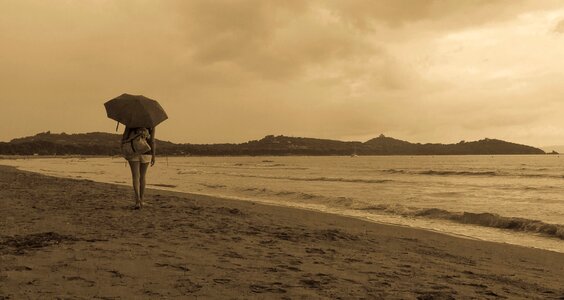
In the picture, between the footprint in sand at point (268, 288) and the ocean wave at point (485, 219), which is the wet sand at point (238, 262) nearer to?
the footprint in sand at point (268, 288)

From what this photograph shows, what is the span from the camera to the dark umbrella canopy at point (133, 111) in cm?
904

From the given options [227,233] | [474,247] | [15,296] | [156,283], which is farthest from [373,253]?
[15,296]

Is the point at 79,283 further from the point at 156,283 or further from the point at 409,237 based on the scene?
the point at 409,237

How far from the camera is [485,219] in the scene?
12.9 m

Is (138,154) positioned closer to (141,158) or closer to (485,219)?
(141,158)

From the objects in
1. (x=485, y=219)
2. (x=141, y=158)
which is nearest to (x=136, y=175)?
(x=141, y=158)

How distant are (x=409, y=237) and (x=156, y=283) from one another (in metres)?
6.20

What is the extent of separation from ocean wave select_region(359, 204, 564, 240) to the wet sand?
312cm

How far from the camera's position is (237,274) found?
15.4 ft

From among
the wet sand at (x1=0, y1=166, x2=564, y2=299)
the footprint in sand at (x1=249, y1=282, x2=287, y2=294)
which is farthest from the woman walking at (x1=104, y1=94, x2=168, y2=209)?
the footprint in sand at (x1=249, y1=282, x2=287, y2=294)

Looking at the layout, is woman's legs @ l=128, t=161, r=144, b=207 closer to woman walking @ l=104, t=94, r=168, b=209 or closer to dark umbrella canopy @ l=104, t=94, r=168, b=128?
woman walking @ l=104, t=94, r=168, b=209

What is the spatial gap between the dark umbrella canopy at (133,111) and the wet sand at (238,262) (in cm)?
190

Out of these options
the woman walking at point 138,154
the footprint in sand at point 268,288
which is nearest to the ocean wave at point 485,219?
the woman walking at point 138,154

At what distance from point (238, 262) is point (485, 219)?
10.0m
